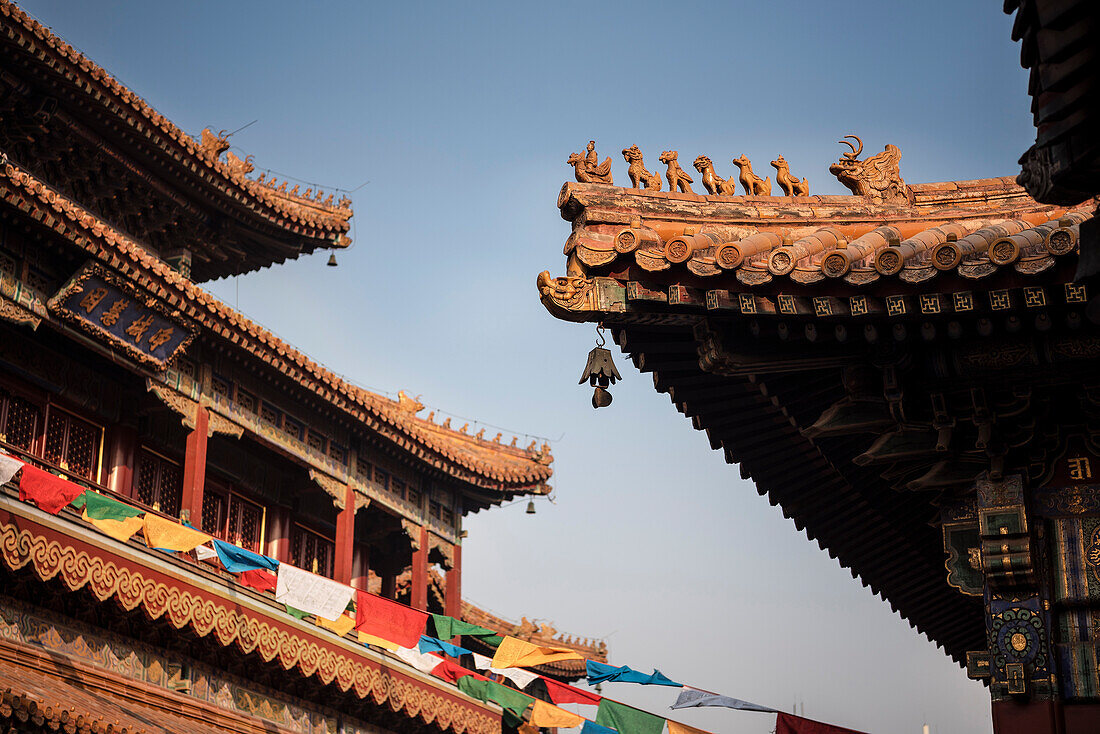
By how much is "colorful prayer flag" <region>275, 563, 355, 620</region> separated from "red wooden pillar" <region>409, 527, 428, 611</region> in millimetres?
8020

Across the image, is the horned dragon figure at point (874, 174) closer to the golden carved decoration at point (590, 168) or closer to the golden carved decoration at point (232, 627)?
the golden carved decoration at point (590, 168)

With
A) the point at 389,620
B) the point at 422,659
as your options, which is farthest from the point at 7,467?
the point at 422,659

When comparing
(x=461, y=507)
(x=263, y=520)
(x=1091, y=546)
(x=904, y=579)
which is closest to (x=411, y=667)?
(x=263, y=520)

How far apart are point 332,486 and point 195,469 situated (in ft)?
10.7

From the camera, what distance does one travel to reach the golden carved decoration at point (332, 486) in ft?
68.2

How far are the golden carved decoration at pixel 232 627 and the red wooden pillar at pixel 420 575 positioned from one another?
212 cm

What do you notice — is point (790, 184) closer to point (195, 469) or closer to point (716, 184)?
point (716, 184)

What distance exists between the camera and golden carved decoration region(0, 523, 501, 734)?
1386 cm

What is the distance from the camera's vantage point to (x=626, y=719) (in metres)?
13.4

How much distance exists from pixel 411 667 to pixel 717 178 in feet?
44.3

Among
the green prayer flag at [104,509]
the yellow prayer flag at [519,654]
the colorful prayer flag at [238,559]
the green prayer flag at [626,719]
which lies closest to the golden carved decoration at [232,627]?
the green prayer flag at [104,509]

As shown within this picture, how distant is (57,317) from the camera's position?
16.3 m

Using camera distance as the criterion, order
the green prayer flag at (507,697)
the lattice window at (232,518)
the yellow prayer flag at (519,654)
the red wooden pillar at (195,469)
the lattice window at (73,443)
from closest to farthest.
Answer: the yellow prayer flag at (519,654), the green prayer flag at (507,697), the lattice window at (73,443), the red wooden pillar at (195,469), the lattice window at (232,518)

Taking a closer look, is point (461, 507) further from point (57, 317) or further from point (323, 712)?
point (57, 317)
